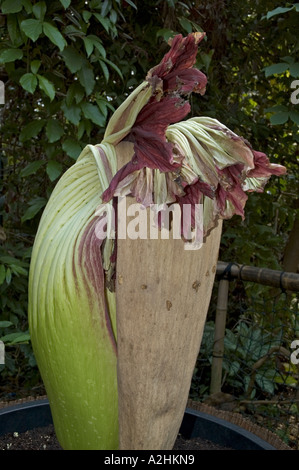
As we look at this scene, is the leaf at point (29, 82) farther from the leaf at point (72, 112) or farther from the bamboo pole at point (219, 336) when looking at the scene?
the bamboo pole at point (219, 336)

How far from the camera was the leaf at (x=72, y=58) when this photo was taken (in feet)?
4.29

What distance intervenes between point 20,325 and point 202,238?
1.44 metres

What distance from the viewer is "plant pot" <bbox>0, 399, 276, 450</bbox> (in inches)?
32.0

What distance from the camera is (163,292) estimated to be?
61 cm

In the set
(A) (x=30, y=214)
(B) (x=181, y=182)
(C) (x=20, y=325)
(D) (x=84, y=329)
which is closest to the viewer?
(B) (x=181, y=182)

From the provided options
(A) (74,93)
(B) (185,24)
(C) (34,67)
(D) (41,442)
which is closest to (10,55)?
(C) (34,67)

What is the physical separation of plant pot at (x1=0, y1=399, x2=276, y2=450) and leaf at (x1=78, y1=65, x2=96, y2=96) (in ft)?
2.76

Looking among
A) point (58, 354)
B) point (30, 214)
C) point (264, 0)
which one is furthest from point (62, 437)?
point (264, 0)

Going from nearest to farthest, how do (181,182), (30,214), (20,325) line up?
(181,182)
(30,214)
(20,325)

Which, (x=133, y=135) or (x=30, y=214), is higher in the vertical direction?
(x=133, y=135)

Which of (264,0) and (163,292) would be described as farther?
(264,0)

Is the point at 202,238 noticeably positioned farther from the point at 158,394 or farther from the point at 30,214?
the point at 30,214

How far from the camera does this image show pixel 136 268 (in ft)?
2.00

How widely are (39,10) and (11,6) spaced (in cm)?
7
